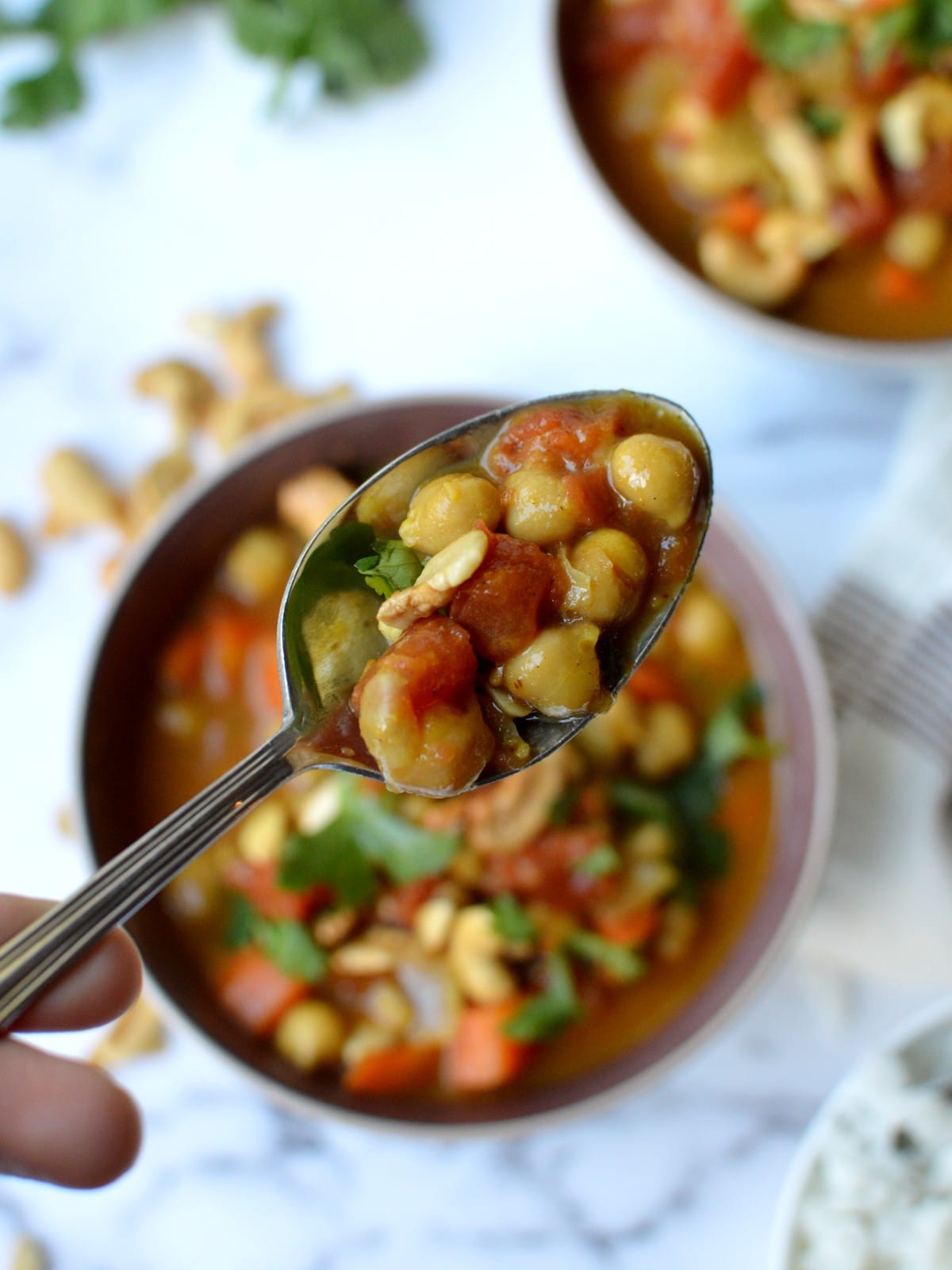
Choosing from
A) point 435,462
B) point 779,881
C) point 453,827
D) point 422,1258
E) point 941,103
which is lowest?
point 422,1258

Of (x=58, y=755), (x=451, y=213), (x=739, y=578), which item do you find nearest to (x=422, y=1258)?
(x=58, y=755)

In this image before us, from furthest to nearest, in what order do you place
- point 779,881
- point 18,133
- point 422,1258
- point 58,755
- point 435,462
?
point 18,133
point 58,755
point 422,1258
point 779,881
point 435,462

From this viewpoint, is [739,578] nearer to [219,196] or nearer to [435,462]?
[435,462]

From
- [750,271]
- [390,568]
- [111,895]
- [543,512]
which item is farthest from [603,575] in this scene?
[750,271]

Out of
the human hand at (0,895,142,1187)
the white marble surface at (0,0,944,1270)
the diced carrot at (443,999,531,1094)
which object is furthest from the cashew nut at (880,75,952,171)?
the human hand at (0,895,142,1187)

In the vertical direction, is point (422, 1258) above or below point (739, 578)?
below

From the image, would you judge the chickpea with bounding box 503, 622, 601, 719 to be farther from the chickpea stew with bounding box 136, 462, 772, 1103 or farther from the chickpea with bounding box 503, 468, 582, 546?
the chickpea stew with bounding box 136, 462, 772, 1103

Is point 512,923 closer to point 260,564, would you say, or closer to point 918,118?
point 260,564
